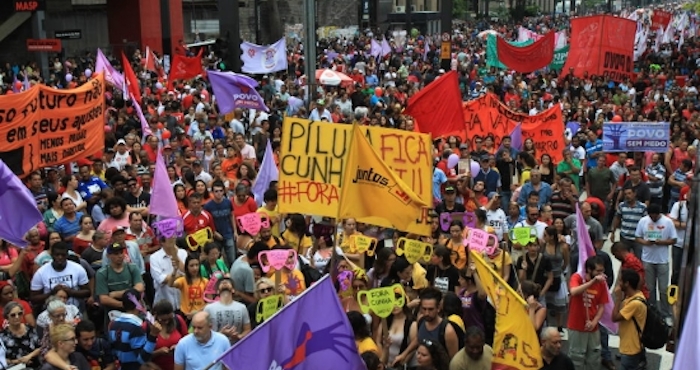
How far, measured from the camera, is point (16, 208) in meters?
8.28

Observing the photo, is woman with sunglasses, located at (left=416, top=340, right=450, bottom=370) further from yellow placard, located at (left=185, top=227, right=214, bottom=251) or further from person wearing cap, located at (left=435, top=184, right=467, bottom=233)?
person wearing cap, located at (left=435, top=184, right=467, bottom=233)

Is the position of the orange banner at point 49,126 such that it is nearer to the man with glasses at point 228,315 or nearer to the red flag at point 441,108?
the man with glasses at point 228,315

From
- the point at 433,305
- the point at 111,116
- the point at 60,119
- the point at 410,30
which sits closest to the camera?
the point at 433,305

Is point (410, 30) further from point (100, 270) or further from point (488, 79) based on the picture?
point (100, 270)

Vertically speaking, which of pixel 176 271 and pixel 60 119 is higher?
pixel 60 119

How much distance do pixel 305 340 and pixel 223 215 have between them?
5.10 m

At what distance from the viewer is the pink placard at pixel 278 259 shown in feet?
26.7

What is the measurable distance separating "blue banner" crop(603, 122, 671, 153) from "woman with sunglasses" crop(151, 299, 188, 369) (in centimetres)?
747

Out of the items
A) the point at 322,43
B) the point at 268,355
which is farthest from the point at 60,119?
the point at 322,43

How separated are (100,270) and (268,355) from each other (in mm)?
3198

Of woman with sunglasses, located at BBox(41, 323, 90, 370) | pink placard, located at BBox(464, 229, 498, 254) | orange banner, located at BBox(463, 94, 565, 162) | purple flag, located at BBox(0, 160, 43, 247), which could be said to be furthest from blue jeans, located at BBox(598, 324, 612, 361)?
orange banner, located at BBox(463, 94, 565, 162)

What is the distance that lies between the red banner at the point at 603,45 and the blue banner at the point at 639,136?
20.1 ft

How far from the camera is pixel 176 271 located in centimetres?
854

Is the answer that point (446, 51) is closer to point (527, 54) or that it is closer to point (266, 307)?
point (527, 54)
